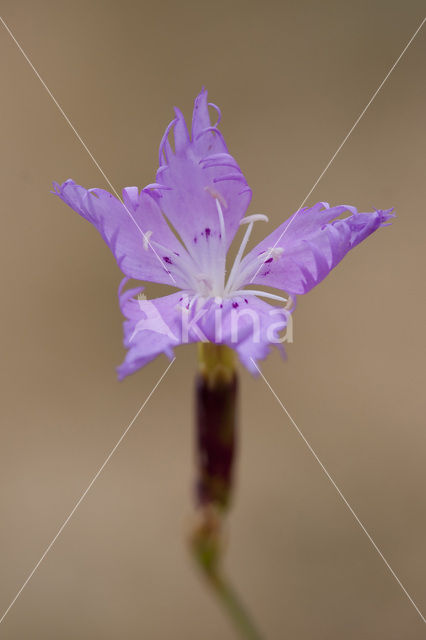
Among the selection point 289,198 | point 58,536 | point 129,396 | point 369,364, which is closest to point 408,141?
point 289,198

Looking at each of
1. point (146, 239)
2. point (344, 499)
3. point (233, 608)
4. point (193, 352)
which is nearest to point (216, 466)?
point (233, 608)

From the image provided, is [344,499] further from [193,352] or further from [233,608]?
[233,608]

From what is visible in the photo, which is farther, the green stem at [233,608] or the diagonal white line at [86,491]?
the diagonal white line at [86,491]

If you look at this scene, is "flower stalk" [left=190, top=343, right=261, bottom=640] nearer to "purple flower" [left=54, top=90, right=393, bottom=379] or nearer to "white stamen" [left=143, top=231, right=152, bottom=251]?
"purple flower" [left=54, top=90, right=393, bottom=379]

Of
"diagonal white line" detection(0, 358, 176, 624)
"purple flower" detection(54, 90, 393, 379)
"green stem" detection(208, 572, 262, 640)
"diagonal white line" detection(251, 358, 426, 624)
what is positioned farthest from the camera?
"diagonal white line" detection(0, 358, 176, 624)

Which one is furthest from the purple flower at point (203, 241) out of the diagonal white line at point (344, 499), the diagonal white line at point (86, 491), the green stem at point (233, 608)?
the diagonal white line at point (86, 491)

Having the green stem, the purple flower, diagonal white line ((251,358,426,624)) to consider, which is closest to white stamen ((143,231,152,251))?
the purple flower

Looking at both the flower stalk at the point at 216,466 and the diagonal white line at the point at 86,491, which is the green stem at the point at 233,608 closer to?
the flower stalk at the point at 216,466
